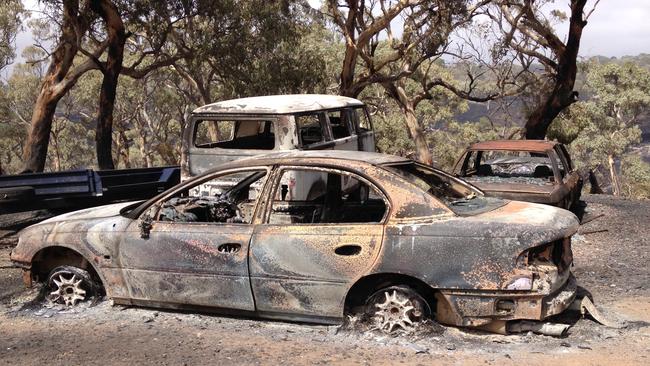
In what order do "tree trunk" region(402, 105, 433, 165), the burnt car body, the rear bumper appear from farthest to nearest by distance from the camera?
"tree trunk" region(402, 105, 433, 165), the burnt car body, the rear bumper

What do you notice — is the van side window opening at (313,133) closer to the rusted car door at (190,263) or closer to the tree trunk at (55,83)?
the rusted car door at (190,263)

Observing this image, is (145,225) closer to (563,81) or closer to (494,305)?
(494,305)

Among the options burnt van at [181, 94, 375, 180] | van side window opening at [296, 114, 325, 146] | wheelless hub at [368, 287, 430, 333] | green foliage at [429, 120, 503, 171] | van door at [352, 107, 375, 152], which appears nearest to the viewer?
wheelless hub at [368, 287, 430, 333]

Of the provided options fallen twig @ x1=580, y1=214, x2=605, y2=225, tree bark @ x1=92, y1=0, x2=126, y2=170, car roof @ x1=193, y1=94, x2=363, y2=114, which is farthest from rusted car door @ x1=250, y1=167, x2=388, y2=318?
tree bark @ x1=92, y1=0, x2=126, y2=170

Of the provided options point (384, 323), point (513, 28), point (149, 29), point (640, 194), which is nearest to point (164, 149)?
point (149, 29)

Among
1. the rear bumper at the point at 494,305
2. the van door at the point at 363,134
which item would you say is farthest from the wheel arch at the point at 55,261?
the van door at the point at 363,134

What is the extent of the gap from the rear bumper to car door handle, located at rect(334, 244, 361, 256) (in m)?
0.67

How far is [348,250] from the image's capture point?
15.1ft

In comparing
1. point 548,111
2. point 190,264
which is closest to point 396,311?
point 190,264

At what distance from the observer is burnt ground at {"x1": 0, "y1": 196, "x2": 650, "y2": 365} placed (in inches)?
171

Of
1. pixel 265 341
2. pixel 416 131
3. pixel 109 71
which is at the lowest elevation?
pixel 265 341

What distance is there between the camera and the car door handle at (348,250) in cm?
456

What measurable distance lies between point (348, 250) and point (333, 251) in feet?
Result: 0.38

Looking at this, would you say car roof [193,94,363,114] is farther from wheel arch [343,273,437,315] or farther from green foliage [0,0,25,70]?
green foliage [0,0,25,70]
